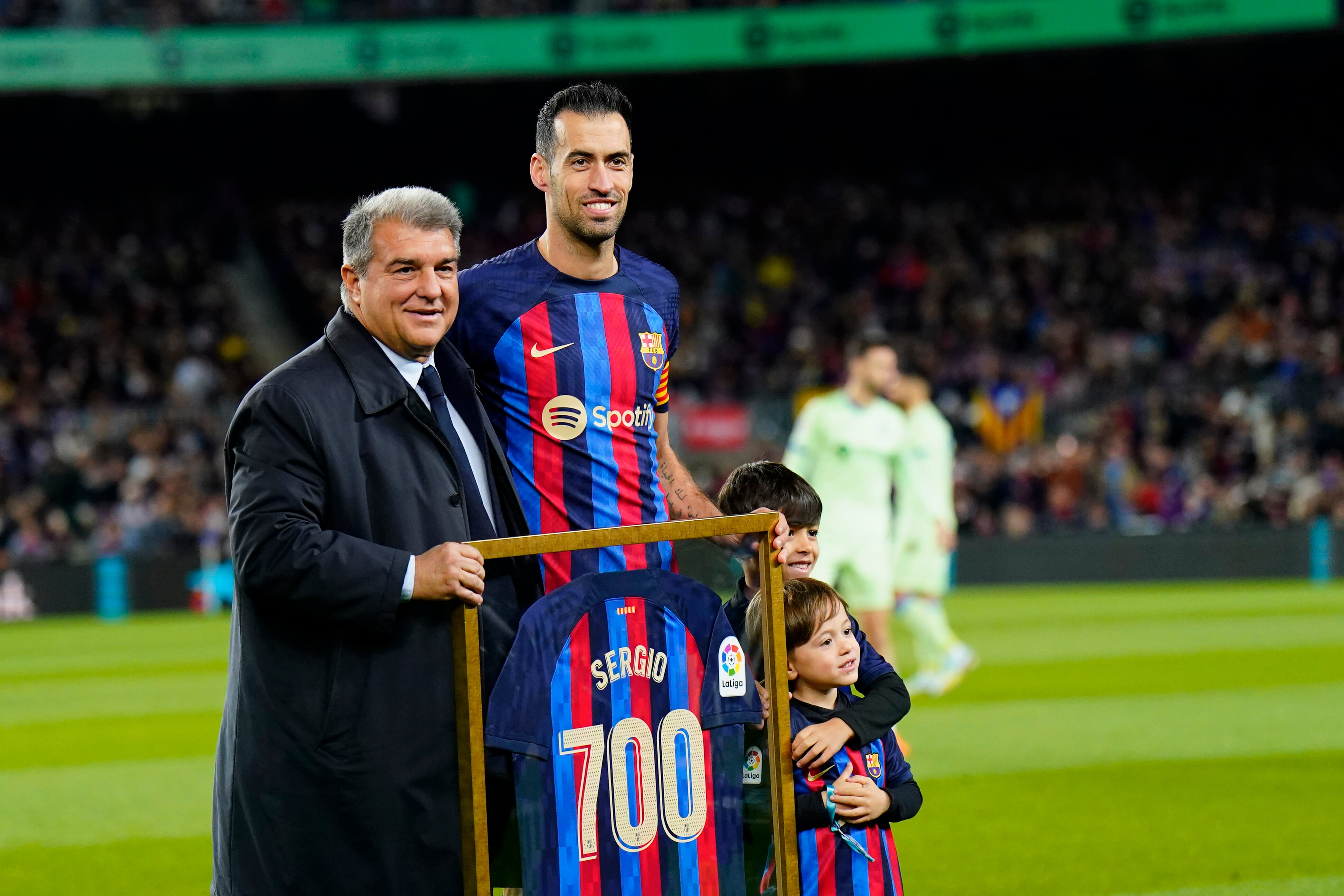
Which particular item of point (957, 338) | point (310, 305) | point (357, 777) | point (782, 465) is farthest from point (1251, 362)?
point (357, 777)

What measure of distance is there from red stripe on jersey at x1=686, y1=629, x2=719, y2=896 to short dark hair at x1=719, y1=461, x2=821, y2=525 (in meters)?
0.70

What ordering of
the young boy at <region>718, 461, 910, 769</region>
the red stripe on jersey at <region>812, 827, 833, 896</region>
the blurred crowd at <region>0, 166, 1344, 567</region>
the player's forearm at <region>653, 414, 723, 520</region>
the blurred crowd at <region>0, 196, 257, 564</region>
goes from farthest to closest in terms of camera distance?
the blurred crowd at <region>0, 166, 1344, 567</region> → the blurred crowd at <region>0, 196, 257, 564</region> → the player's forearm at <region>653, 414, 723, 520</region> → the red stripe on jersey at <region>812, 827, 833, 896</region> → the young boy at <region>718, 461, 910, 769</region>

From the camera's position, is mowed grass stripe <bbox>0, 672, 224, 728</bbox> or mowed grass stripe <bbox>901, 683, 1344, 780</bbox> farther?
mowed grass stripe <bbox>0, 672, 224, 728</bbox>

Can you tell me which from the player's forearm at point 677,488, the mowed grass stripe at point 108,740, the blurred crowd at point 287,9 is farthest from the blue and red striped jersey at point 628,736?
the blurred crowd at point 287,9

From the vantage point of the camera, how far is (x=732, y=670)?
364 centimetres

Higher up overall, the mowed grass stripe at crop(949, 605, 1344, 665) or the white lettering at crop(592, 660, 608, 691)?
the white lettering at crop(592, 660, 608, 691)

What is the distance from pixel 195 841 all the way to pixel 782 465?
3985mm

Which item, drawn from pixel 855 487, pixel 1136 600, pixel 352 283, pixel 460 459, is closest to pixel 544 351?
pixel 460 459

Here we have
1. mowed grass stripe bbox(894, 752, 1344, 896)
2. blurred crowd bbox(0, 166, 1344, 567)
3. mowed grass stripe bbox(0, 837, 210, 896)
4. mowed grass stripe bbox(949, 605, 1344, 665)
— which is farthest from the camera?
blurred crowd bbox(0, 166, 1344, 567)

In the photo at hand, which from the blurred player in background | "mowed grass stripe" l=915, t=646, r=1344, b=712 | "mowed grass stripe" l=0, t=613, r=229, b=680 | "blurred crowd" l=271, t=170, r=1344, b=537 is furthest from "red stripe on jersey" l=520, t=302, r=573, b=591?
"blurred crowd" l=271, t=170, r=1344, b=537

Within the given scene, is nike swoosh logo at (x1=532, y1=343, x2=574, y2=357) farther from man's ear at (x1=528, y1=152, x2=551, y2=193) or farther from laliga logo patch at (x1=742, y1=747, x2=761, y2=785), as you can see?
laliga logo patch at (x1=742, y1=747, x2=761, y2=785)

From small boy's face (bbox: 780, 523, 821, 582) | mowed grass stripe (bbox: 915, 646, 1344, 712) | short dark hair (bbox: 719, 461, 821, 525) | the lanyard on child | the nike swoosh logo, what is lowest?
mowed grass stripe (bbox: 915, 646, 1344, 712)

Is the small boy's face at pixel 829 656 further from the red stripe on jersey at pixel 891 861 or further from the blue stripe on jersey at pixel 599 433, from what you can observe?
the blue stripe on jersey at pixel 599 433

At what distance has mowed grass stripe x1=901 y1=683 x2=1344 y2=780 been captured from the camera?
27.7ft
